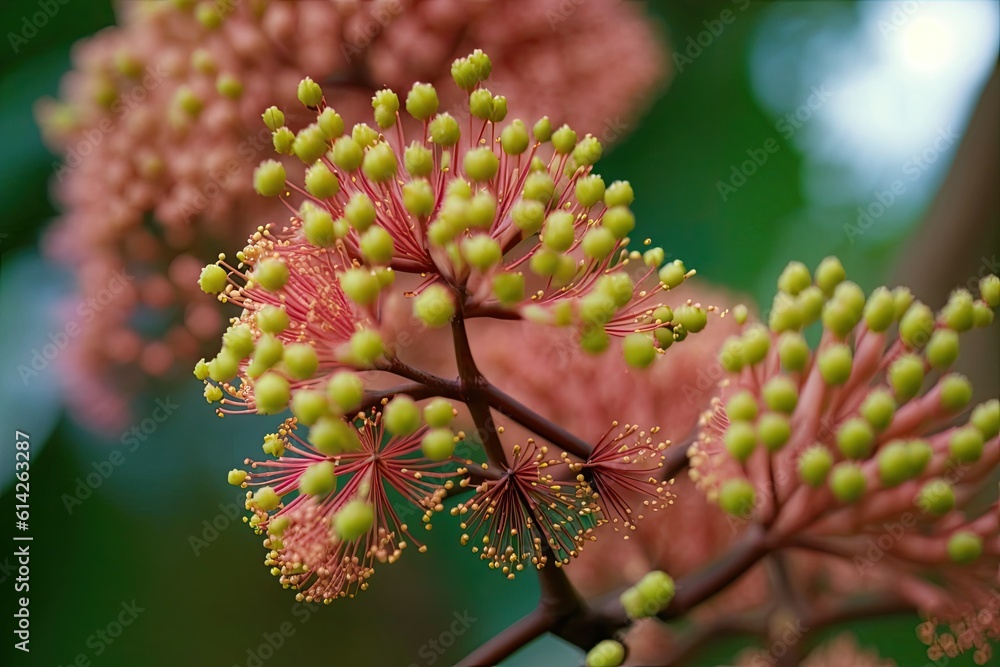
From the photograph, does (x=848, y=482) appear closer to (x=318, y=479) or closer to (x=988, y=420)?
(x=988, y=420)

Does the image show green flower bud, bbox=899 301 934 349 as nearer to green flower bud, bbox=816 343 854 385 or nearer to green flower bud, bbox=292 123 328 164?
green flower bud, bbox=816 343 854 385

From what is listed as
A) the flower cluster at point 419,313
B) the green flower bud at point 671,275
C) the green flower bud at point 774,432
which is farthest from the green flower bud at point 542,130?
the green flower bud at point 774,432

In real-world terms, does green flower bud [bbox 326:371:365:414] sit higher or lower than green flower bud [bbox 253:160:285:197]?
lower

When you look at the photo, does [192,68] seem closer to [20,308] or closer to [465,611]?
[20,308]

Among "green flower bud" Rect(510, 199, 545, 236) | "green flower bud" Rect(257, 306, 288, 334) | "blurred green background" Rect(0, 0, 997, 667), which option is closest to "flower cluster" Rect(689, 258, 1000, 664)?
"green flower bud" Rect(510, 199, 545, 236)

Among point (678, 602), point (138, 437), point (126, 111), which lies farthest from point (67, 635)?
point (678, 602)
